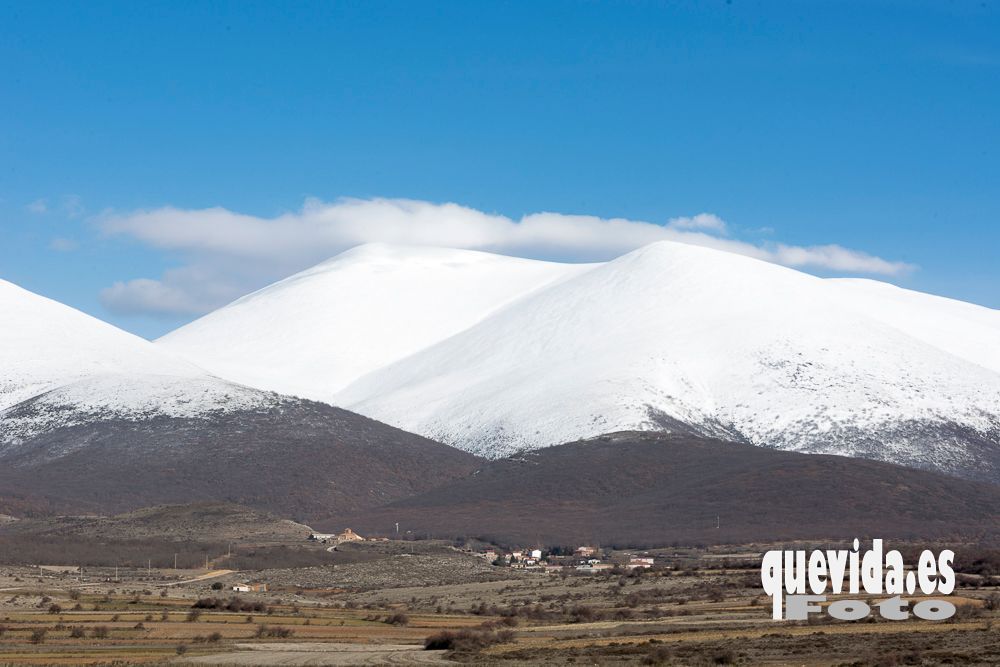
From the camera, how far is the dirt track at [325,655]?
61.9 metres

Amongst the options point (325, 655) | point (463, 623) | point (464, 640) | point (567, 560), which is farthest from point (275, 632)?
point (567, 560)

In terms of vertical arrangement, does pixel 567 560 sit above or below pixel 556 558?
below

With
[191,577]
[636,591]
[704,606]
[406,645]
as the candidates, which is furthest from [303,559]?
Result: [406,645]

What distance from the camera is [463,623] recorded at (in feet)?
271

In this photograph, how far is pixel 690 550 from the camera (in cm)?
16775

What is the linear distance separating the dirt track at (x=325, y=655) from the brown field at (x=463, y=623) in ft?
0.31

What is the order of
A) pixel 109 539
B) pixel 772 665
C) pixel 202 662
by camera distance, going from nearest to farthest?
1. pixel 772 665
2. pixel 202 662
3. pixel 109 539

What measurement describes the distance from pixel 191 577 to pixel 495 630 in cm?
5163

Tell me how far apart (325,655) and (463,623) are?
18.2m

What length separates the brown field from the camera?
61.8 m

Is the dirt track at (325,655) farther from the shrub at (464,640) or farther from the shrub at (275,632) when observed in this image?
the shrub at (275,632)

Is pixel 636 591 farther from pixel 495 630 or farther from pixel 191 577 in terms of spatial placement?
pixel 191 577

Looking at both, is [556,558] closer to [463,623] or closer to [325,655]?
[463,623]

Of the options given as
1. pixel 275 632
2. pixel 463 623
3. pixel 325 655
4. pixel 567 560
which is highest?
pixel 567 560
